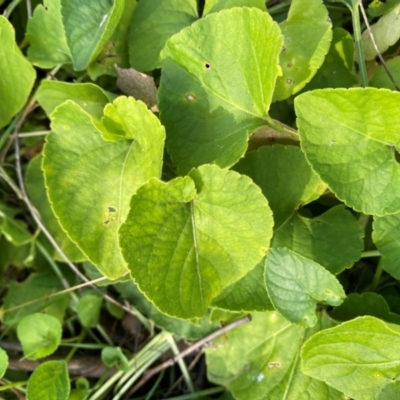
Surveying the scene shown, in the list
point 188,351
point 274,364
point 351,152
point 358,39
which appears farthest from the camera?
point 188,351

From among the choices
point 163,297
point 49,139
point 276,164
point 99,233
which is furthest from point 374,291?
point 49,139

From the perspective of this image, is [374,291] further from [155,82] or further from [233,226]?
[155,82]

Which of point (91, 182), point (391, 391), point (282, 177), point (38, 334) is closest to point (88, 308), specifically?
point (38, 334)

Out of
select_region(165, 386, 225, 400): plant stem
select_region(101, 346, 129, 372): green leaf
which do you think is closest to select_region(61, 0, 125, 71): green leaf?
select_region(101, 346, 129, 372): green leaf

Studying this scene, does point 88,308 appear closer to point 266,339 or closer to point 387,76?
point 266,339

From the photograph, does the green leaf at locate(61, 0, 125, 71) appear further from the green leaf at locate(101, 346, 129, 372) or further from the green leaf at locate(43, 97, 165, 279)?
the green leaf at locate(101, 346, 129, 372)

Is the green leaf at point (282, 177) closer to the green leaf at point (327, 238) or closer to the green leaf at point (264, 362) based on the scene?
the green leaf at point (327, 238)

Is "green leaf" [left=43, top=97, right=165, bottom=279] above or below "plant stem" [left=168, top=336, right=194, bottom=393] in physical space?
above
